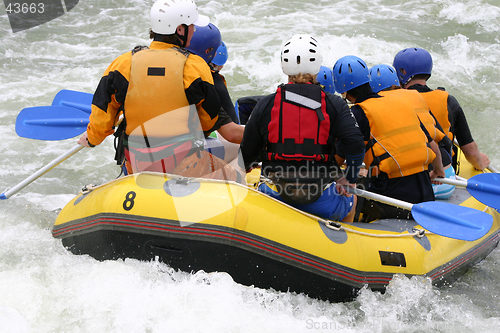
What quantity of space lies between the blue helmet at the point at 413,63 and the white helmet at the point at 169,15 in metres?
1.83

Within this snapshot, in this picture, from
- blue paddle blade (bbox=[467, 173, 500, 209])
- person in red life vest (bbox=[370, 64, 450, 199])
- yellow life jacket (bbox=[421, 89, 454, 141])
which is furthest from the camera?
yellow life jacket (bbox=[421, 89, 454, 141])

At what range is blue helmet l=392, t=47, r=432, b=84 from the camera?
362cm

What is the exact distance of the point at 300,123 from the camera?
8.21 feet

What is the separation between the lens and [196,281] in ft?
9.19

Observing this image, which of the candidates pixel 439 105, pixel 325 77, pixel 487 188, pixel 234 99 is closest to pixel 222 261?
pixel 487 188

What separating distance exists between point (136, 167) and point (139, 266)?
0.61 meters

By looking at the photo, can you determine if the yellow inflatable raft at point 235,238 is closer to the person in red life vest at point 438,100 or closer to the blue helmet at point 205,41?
the blue helmet at point 205,41

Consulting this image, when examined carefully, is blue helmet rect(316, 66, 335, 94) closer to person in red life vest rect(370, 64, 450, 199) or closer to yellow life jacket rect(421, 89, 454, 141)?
person in red life vest rect(370, 64, 450, 199)

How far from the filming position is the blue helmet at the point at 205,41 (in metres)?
3.26

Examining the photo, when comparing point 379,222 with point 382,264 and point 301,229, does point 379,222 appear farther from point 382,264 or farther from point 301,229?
point 301,229

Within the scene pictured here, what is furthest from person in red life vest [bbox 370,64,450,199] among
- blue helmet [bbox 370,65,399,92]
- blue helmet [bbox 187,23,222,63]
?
blue helmet [bbox 187,23,222,63]

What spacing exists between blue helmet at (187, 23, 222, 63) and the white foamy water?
5.00 ft

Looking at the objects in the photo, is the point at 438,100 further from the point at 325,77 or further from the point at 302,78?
the point at 302,78

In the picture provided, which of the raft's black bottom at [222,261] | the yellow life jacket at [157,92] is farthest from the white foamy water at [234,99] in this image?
the yellow life jacket at [157,92]
